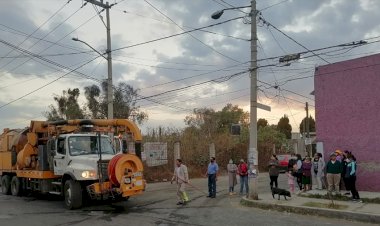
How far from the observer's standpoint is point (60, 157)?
17.4 m

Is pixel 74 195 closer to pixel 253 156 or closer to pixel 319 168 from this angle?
pixel 253 156

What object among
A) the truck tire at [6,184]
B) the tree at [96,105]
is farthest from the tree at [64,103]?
the truck tire at [6,184]

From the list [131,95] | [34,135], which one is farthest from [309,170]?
[131,95]

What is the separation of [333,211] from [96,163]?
784 cm

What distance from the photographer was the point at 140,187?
1573 centimetres

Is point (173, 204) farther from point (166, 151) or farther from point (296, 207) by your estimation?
point (166, 151)

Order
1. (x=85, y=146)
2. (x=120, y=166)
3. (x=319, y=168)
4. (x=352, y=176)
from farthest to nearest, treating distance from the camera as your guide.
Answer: (x=319, y=168) < (x=85, y=146) < (x=352, y=176) < (x=120, y=166)

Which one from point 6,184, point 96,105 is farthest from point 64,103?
point 6,184

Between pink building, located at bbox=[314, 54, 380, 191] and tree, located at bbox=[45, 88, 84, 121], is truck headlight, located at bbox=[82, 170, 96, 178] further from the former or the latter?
tree, located at bbox=[45, 88, 84, 121]

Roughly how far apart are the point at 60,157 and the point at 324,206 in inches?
379

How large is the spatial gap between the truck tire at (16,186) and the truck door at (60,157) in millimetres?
4216

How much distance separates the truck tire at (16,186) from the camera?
21.0 m

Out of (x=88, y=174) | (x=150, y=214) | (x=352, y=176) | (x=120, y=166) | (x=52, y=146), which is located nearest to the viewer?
(x=150, y=214)

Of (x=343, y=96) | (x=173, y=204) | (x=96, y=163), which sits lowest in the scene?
(x=173, y=204)
